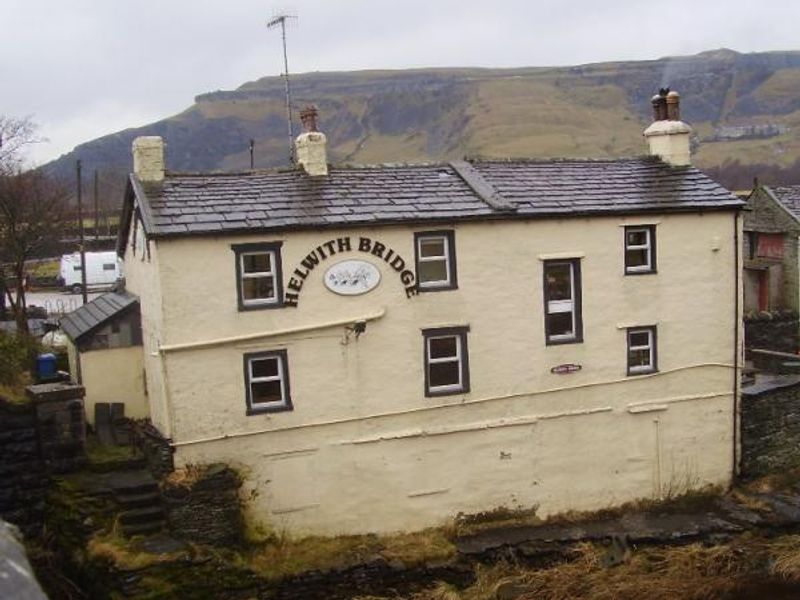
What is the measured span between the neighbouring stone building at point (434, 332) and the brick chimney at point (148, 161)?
0.15 feet

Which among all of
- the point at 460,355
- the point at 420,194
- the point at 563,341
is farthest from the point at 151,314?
the point at 563,341

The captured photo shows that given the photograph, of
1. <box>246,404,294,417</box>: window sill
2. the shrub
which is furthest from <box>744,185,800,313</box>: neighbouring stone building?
the shrub

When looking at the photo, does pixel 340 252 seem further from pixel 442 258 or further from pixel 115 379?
pixel 115 379

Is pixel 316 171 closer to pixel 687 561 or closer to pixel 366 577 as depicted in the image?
Result: pixel 366 577

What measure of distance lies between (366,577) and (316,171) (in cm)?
885

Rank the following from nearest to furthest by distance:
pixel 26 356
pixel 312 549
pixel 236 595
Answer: pixel 236 595 < pixel 312 549 < pixel 26 356

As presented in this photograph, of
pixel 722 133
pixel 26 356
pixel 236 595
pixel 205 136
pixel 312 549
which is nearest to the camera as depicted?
pixel 236 595

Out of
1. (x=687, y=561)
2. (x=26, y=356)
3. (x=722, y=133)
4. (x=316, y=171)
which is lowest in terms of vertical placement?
(x=687, y=561)

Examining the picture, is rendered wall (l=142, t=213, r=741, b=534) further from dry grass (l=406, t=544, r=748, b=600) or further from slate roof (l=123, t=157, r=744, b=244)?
dry grass (l=406, t=544, r=748, b=600)

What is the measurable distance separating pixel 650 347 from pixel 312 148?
897cm

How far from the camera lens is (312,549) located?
18688 millimetres

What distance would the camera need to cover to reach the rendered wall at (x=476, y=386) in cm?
1822

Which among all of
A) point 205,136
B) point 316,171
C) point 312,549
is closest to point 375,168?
point 316,171

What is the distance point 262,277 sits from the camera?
18.5m
